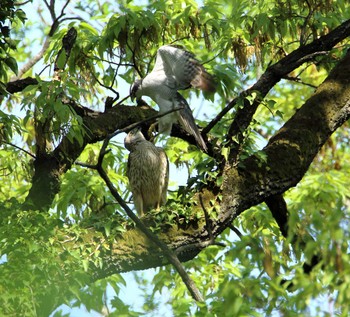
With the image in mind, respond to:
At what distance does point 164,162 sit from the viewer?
25.0 feet

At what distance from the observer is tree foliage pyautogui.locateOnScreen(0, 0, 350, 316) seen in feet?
11.2

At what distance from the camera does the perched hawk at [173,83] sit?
6691 millimetres

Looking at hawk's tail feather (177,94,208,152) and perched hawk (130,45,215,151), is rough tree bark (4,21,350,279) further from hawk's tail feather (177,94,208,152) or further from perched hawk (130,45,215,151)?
perched hawk (130,45,215,151)

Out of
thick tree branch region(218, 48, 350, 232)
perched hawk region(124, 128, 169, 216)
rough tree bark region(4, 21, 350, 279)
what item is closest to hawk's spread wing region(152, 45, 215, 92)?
perched hawk region(124, 128, 169, 216)

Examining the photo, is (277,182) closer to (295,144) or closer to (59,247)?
(295,144)

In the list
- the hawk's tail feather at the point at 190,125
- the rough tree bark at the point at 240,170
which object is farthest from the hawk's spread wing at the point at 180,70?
the rough tree bark at the point at 240,170

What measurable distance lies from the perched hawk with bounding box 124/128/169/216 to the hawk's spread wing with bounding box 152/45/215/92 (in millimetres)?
545

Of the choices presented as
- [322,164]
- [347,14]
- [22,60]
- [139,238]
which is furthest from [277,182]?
[22,60]

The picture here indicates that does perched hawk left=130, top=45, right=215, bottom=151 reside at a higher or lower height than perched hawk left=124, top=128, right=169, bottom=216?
higher

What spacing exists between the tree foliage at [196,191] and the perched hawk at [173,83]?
148mm

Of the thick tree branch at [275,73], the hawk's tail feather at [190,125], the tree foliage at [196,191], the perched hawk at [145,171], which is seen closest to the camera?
the tree foliage at [196,191]

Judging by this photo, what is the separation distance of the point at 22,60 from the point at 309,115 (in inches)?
349

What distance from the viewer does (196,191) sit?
17.9ft

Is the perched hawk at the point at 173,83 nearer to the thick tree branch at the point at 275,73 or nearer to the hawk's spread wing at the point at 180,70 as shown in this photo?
the hawk's spread wing at the point at 180,70
